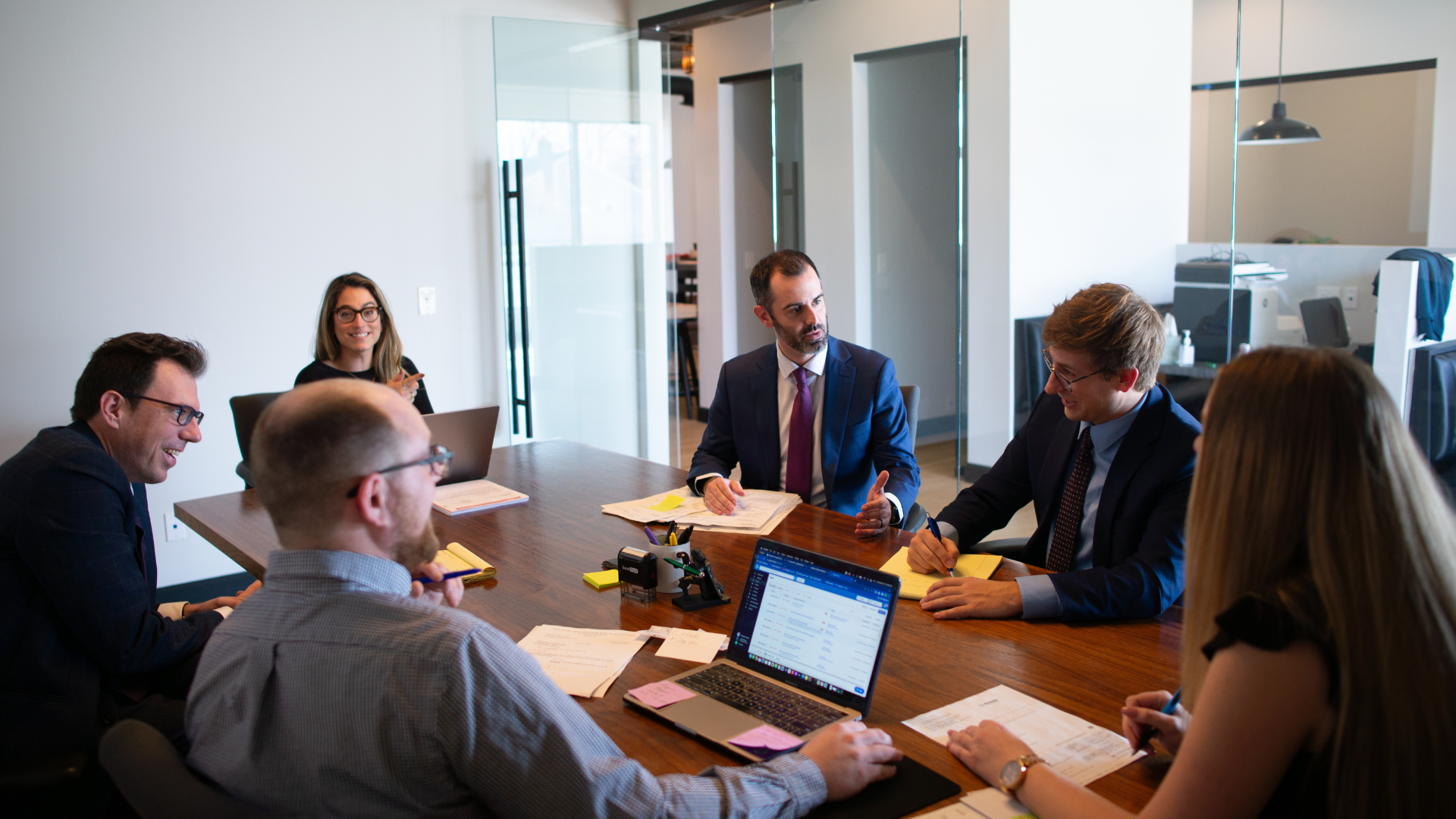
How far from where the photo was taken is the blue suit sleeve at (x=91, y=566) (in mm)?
1771

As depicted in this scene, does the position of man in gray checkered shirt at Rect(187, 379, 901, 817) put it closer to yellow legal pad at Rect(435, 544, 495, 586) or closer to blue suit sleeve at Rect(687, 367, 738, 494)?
yellow legal pad at Rect(435, 544, 495, 586)

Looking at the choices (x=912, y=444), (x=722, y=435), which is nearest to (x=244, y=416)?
(x=722, y=435)

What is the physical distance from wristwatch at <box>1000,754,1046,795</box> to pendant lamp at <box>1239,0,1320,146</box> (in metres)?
3.18

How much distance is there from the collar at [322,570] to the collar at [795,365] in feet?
6.33

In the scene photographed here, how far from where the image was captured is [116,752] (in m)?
1.14

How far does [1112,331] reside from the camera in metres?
2.04

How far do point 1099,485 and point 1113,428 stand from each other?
14 cm

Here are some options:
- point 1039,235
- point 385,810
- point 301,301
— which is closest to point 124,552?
point 385,810

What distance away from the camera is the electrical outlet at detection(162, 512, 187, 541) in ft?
13.8

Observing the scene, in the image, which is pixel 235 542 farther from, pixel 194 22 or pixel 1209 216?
pixel 1209 216

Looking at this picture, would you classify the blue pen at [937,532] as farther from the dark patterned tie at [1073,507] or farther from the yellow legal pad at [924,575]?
the dark patterned tie at [1073,507]

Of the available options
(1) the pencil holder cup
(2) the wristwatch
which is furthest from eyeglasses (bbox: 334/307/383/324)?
(2) the wristwatch

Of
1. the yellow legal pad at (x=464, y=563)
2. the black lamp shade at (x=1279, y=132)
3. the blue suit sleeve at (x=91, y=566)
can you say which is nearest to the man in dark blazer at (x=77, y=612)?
the blue suit sleeve at (x=91, y=566)

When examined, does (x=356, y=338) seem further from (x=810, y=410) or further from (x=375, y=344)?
(x=810, y=410)
